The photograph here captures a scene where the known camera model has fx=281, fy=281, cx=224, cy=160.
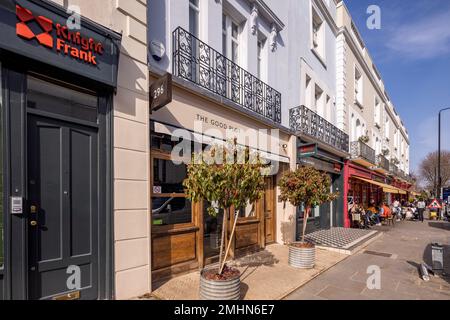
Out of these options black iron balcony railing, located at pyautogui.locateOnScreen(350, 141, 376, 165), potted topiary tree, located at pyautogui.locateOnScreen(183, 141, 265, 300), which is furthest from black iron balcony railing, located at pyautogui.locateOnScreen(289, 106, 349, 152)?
potted topiary tree, located at pyautogui.locateOnScreen(183, 141, 265, 300)

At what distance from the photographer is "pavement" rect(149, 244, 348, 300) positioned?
191 inches

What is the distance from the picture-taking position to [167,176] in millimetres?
5727

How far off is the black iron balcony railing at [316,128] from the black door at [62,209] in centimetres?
742

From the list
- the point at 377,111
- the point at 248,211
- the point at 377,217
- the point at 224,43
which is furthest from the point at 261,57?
the point at 377,111

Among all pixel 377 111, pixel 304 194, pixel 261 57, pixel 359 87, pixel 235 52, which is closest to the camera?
pixel 304 194

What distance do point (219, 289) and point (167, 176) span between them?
99.1 inches

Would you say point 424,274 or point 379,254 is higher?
point 424,274

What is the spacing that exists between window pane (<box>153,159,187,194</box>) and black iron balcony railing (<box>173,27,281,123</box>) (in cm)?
184

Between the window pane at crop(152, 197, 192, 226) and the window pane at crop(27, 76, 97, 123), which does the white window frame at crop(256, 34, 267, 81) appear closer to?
the window pane at crop(152, 197, 192, 226)

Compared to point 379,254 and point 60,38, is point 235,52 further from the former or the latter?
point 379,254

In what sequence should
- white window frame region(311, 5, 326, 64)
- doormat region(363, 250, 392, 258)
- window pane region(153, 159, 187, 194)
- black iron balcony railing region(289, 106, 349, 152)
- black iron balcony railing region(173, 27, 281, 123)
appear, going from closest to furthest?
1. window pane region(153, 159, 187, 194)
2. black iron balcony railing region(173, 27, 281, 123)
3. doormat region(363, 250, 392, 258)
4. black iron balcony railing region(289, 106, 349, 152)
5. white window frame region(311, 5, 326, 64)

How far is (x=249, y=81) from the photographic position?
7.80 m
